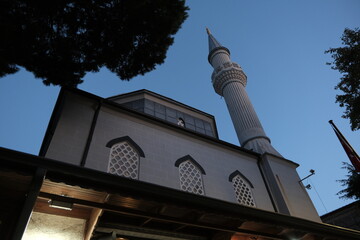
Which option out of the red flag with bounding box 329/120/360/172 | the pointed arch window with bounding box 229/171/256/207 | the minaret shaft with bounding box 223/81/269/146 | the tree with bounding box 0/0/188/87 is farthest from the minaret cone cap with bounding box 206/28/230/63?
the tree with bounding box 0/0/188/87

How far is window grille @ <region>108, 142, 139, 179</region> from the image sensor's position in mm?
7531

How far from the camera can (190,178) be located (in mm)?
8977

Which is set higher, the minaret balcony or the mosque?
the minaret balcony

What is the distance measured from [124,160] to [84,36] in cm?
387

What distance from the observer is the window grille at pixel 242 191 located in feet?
32.0

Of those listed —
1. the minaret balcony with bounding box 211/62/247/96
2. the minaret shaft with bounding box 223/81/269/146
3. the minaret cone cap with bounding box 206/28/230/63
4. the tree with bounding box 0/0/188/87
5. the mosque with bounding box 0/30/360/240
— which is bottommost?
the mosque with bounding box 0/30/360/240

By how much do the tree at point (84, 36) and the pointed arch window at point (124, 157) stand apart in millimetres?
2121

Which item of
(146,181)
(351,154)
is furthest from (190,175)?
(351,154)

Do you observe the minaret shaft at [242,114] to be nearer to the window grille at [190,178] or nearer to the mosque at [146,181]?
the mosque at [146,181]

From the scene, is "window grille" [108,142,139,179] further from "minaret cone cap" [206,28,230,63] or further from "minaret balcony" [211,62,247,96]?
"minaret cone cap" [206,28,230,63]

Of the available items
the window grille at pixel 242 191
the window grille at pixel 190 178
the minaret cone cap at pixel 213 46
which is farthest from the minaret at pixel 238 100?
the window grille at pixel 190 178

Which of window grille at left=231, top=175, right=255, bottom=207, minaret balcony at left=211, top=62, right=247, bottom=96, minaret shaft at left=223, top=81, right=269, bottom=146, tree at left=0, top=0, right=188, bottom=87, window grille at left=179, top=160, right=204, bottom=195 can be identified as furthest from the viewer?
minaret balcony at left=211, top=62, right=247, bottom=96

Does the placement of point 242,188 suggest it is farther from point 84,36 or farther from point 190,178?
point 84,36

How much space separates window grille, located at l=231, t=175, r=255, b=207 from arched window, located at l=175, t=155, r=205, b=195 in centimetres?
164
